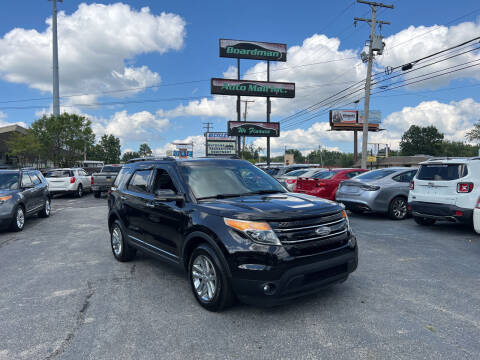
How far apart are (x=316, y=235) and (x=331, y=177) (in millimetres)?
8760

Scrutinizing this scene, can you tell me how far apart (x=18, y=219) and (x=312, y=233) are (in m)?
8.68

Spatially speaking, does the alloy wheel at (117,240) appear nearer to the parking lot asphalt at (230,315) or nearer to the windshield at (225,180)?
the parking lot asphalt at (230,315)

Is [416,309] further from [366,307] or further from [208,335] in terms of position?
[208,335]

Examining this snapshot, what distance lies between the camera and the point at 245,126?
29.1m

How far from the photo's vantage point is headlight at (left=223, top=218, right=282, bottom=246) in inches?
→ 134

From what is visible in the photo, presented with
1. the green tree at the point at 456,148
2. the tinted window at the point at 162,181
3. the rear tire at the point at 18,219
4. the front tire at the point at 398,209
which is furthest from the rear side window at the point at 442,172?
the green tree at the point at 456,148

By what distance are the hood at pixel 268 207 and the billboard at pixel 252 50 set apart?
2710 cm

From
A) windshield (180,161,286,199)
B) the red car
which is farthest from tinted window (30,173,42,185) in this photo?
the red car

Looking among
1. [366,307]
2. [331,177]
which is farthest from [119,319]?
[331,177]

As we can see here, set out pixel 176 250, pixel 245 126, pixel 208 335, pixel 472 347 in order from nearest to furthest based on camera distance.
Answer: pixel 472 347
pixel 208 335
pixel 176 250
pixel 245 126

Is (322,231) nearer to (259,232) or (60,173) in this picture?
(259,232)

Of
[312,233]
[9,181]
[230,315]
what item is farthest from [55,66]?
[312,233]

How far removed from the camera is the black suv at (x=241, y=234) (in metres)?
3.38

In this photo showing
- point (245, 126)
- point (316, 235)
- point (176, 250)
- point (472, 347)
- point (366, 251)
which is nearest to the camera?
point (472, 347)
